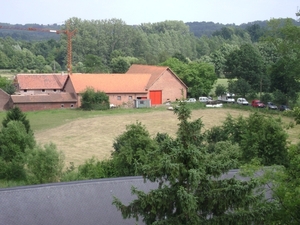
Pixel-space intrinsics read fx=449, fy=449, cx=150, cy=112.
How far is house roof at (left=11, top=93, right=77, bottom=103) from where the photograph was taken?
3872 cm

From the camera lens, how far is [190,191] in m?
7.17

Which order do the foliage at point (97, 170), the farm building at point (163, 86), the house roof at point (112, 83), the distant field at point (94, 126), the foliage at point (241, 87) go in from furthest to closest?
1. the foliage at point (241, 87)
2. the farm building at point (163, 86)
3. the house roof at point (112, 83)
4. the distant field at point (94, 126)
5. the foliage at point (97, 170)

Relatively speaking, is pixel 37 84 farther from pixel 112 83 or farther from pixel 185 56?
pixel 185 56

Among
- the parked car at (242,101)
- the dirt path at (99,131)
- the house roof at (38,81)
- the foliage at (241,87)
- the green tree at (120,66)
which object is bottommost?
the dirt path at (99,131)

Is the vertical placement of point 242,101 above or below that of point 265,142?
below

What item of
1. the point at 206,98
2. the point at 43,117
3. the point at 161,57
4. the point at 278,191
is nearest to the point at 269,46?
the point at 161,57

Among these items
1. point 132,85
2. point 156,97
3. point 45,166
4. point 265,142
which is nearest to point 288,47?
point 156,97

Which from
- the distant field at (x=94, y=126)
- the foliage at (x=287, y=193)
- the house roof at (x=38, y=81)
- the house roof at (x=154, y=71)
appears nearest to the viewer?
the foliage at (x=287, y=193)

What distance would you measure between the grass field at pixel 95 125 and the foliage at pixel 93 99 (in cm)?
104

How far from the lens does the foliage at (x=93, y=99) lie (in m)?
Result: 38.9

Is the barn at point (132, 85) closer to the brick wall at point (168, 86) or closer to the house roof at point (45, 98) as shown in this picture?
the brick wall at point (168, 86)

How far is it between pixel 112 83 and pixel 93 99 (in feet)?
14.2

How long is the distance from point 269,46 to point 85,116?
109 ft

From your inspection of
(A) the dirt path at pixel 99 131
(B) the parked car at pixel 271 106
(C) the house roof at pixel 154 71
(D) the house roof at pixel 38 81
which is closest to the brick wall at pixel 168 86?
(C) the house roof at pixel 154 71
